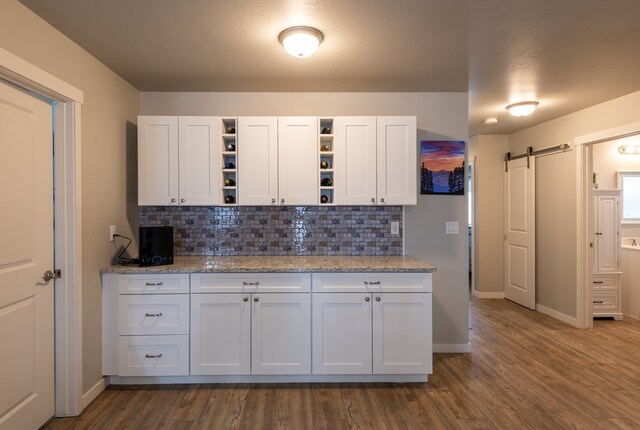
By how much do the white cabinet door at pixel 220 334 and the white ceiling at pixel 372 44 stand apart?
1.78m

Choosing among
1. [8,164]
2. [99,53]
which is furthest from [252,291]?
[99,53]

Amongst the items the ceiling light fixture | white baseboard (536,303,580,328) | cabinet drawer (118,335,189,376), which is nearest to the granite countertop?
cabinet drawer (118,335,189,376)

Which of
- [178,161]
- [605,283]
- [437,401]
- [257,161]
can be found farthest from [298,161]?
[605,283]

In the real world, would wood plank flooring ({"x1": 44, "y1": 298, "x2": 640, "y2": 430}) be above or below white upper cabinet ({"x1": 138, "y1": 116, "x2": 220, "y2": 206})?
below

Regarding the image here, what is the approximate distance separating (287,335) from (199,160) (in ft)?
5.28

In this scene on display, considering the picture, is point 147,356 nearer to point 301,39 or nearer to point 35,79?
point 35,79

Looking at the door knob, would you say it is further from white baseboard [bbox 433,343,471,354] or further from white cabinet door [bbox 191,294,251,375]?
white baseboard [bbox 433,343,471,354]

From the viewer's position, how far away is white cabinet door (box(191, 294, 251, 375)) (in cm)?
261

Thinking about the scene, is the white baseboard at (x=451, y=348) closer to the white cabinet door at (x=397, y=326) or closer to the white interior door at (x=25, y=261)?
the white cabinet door at (x=397, y=326)

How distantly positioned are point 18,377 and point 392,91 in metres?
3.41

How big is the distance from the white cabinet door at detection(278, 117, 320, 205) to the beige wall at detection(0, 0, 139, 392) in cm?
132

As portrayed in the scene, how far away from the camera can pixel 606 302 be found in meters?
4.24

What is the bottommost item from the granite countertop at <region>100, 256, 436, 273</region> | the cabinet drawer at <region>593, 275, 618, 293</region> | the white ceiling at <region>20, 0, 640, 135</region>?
the cabinet drawer at <region>593, 275, 618, 293</region>

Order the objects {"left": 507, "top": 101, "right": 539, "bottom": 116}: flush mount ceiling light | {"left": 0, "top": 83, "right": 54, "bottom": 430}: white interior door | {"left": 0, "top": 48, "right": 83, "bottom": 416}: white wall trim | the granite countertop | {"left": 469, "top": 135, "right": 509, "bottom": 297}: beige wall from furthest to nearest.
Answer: {"left": 469, "top": 135, "right": 509, "bottom": 297}: beige wall < {"left": 507, "top": 101, "right": 539, "bottom": 116}: flush mount ceiling light < the granite countertop < {"left": 0, "top": 48, "right": 83, "bottom": 416}: white wall trim < {"left": 0, "top": 83, "right": 54, "bottom": 430}: white interior door
